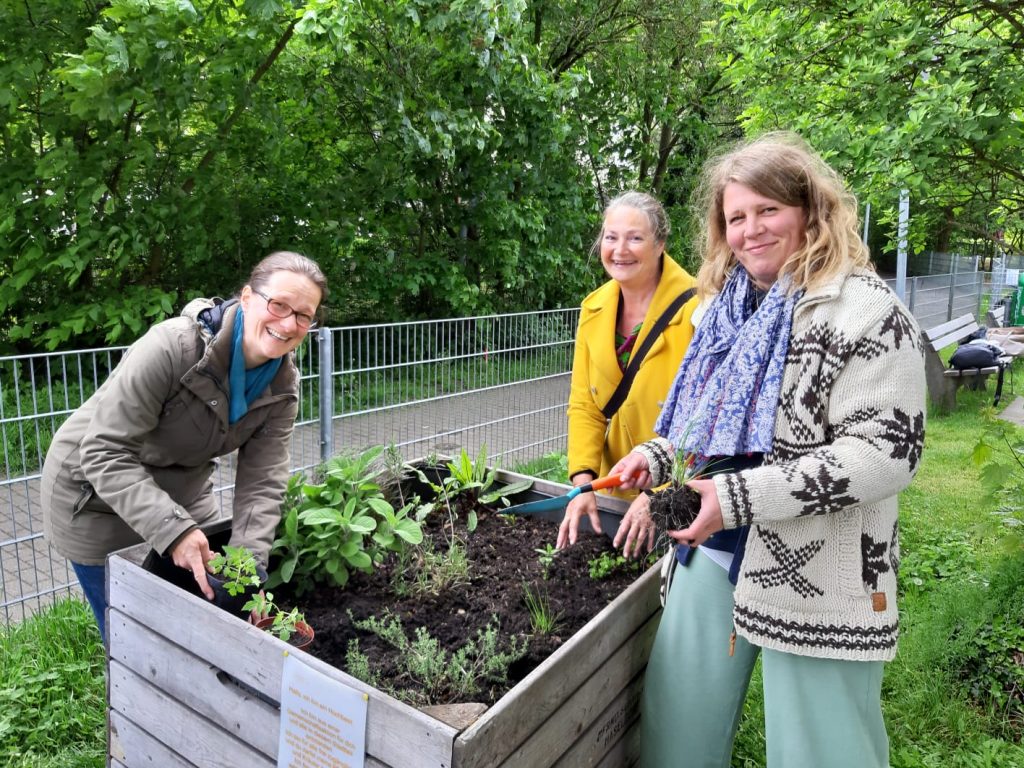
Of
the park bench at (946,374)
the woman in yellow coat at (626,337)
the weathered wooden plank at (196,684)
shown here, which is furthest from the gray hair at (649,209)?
the park bench at (946,374)

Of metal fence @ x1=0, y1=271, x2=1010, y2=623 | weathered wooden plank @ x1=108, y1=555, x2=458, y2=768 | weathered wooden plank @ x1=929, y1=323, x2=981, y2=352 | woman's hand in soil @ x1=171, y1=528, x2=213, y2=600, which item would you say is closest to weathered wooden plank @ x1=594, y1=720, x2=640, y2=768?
weathered wooden plank @ x1=108, y1=555, x2=458, y2=768

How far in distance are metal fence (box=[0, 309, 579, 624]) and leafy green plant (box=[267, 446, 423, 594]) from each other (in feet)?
3.05

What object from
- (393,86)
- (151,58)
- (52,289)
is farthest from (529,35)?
(52,289)

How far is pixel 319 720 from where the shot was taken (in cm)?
158

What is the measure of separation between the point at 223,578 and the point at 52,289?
5.10m

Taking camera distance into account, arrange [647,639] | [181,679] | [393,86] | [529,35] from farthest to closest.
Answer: [529,35] < [393,86] < [647,639] < [181,679]

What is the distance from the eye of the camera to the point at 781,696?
5.64 feet

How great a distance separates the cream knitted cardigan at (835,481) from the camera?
1504mm

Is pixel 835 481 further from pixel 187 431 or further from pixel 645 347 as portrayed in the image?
pixel 187 431

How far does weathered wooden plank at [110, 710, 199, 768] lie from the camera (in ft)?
6.54

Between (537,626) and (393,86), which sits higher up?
(393,86)

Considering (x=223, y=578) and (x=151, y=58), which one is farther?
(x=151, y=58)

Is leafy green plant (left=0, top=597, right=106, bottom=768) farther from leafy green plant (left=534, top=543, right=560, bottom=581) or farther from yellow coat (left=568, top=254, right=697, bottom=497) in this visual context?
yellow coat (left=568, top=254, right=697, bottom=497)

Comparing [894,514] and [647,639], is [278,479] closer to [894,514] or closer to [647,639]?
[647,639]
